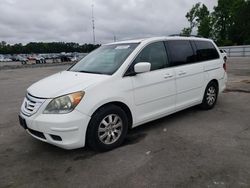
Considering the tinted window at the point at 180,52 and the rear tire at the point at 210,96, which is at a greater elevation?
the tinted window at the point at 180,52

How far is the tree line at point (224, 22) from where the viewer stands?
5100 centimetres

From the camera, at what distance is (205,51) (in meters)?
5.85

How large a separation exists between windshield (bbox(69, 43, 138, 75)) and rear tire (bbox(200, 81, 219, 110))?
223 cm

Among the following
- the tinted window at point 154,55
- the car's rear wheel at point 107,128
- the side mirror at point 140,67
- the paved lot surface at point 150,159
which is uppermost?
the tinted window at point 154,55

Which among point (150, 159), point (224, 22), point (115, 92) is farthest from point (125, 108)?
point (224, 22)

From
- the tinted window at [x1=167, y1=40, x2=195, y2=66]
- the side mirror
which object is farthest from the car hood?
the tinted window at [x1=167, y1=40, x2=195, y2=66]

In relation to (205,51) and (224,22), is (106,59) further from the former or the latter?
(224,22)

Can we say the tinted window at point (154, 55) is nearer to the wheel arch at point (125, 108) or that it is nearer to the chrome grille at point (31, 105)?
the wheel arch at point (125, 108)

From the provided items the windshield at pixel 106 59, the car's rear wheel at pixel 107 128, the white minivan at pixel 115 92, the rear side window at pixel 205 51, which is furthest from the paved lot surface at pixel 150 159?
the rear side window at pixel 205 51

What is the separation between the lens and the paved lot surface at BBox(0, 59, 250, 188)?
3.10m

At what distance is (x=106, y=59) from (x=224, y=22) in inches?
2545

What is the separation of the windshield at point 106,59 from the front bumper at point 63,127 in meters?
0.98

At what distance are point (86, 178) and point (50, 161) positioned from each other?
2.58 feet

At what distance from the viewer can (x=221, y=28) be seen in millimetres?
62469
